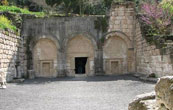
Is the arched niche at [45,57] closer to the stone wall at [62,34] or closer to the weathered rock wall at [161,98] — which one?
the stone wall at [62,34]

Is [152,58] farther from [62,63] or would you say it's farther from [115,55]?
[62,63]

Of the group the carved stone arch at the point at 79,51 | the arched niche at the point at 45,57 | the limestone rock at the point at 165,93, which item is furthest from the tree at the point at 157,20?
the limestone rock at the point at 165,93

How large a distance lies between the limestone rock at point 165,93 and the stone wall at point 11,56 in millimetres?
8838

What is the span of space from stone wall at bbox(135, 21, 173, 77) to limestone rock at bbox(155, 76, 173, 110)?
7.11 m

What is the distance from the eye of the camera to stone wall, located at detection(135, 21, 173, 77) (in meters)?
9.62

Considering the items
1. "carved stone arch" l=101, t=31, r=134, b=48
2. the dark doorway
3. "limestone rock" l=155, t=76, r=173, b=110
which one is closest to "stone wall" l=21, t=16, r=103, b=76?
"carved stone arch" l=101, t=31, r=134, b=48

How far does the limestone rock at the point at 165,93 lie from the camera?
2.31 metres

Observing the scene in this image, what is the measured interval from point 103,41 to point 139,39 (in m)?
2.66

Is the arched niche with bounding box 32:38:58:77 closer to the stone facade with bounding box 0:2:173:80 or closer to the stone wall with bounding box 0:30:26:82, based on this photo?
the stone facade with bounding box 0:2:173:80

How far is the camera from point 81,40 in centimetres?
1538

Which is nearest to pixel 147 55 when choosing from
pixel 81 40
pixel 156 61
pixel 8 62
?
pixel 156 61

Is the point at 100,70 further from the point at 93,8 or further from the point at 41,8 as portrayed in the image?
the point at 41,8

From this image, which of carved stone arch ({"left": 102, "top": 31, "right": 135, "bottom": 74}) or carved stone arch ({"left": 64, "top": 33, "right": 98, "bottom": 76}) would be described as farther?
carved stone arch ({"left": 64, "top": 33, "right": 98, "bottom": 76})

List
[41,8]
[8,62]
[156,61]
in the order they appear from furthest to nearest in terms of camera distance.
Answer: [41,8], [8,62], [156,61]
